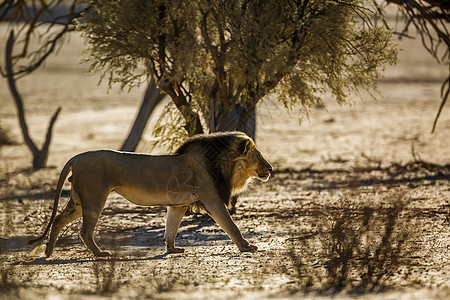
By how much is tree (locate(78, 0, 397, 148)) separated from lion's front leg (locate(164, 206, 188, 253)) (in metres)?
2.67

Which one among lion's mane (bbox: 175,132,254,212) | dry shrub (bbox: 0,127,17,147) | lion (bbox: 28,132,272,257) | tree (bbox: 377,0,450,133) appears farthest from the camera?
dry shrub (bbox: 0,127,17,147)

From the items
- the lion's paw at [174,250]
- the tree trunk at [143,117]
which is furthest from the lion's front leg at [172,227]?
the tree trunk at [143,117]

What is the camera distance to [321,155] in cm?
1934

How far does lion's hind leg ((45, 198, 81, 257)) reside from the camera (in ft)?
27.4

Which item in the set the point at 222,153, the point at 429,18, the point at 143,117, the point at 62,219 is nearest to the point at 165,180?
the point at 222,153

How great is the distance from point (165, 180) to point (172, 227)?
0.78 meters

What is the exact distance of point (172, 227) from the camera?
8711 mm

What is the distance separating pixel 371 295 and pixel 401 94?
32709 mm

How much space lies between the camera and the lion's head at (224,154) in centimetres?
839

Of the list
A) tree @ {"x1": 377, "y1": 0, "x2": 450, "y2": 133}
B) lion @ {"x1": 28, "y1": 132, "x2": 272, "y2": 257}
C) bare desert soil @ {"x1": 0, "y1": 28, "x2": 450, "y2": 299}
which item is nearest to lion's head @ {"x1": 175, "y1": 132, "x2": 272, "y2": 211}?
lion @ {"x1": 28, "y1": 132, "x2": 272, "y2": 257}

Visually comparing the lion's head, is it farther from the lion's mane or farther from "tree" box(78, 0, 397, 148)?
"tree" box(78, 0, 397, 148)

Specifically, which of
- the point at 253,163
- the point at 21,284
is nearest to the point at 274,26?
the point at 253,163

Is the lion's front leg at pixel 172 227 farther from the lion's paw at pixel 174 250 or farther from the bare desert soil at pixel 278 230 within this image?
Result: the bare desert soil at pixel 278 230

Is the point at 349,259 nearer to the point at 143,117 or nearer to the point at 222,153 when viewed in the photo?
the point at 222,153
